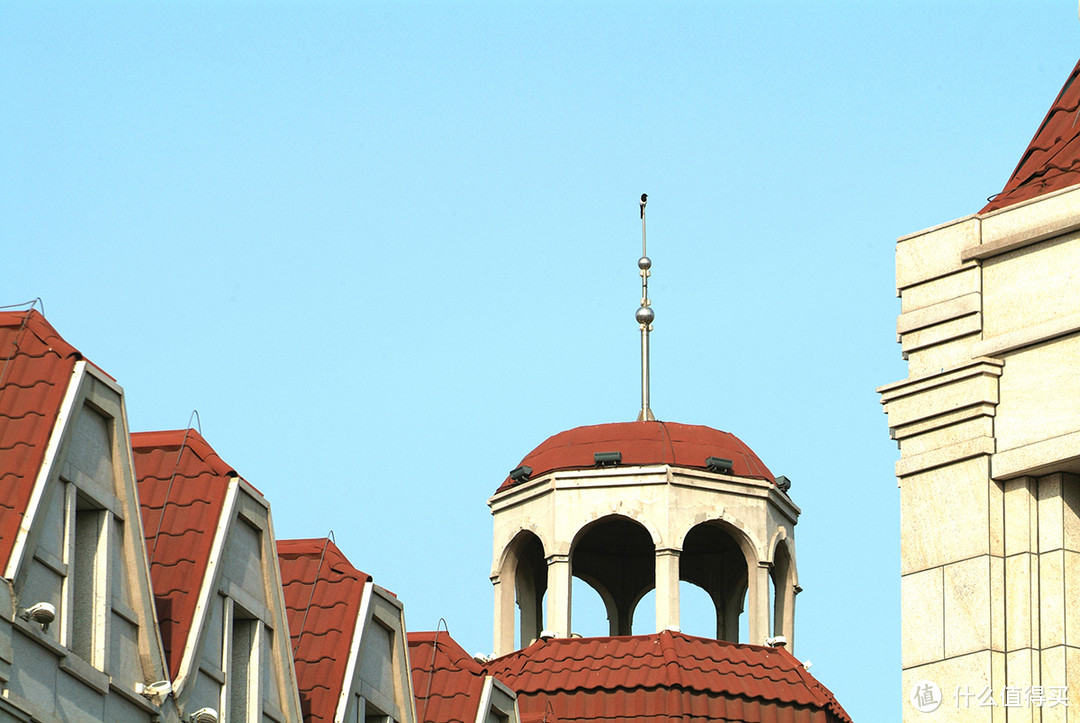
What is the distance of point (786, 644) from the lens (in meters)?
61.2

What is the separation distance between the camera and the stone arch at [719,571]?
212 ft

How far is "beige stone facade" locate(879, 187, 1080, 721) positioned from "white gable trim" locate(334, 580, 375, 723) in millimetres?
8407

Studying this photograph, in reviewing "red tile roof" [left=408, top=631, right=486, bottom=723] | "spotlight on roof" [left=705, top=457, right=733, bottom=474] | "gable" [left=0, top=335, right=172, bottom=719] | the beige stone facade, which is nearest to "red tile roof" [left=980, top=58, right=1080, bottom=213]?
the beige stone facade

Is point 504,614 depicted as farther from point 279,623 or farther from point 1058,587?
point 1058,587

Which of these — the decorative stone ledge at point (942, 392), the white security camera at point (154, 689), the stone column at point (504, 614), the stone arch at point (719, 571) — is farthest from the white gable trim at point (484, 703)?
the stone arch at point (719, 571)

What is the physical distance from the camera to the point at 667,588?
5991cm

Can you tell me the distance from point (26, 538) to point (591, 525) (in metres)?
26.4

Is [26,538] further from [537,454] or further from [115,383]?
[537,454]

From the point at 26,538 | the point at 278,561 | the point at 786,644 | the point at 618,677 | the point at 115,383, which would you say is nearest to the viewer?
the point at 26,538

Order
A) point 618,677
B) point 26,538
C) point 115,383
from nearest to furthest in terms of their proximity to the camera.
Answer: point 26,538
point 115,383
point 618,677

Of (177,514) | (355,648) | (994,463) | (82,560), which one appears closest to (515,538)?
(355,648)

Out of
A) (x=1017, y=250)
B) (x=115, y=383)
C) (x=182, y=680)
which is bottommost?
(x=182, y=680)

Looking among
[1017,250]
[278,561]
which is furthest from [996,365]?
[278,561]

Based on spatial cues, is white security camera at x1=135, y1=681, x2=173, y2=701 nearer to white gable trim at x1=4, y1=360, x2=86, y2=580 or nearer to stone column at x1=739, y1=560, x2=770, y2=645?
white gable trim at x1=4, y1=360, x2=86, y2=580
